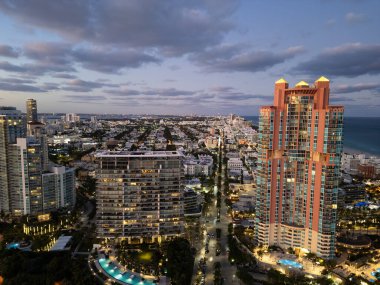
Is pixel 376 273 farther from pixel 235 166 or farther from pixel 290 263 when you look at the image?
pixel 235 166

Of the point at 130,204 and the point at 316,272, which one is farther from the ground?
the point at 130,204

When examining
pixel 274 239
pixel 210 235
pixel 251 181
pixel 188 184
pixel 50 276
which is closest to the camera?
pixel 50 276

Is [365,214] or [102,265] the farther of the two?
[365,214]

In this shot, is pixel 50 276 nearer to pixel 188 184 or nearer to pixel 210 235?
pixel 210 235

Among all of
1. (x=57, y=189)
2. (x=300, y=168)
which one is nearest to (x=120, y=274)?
(x=57, y=189)

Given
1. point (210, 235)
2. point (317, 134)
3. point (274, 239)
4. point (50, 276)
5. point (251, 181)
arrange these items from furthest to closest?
point (251, 181) < point (210, 235) < point (274, 239) < point (317, 134) < point (50, 276)

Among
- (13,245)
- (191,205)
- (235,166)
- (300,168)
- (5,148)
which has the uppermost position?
(5,148)

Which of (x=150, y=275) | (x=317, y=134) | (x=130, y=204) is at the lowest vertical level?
(x=150, y=275)

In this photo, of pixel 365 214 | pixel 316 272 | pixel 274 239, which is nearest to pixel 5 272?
pixel 274 239
